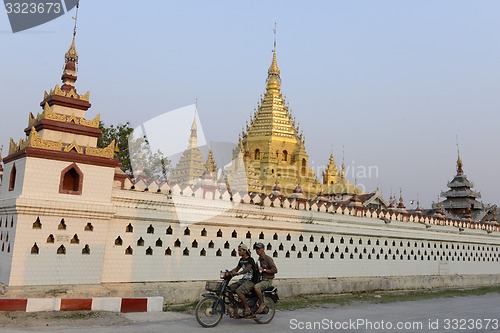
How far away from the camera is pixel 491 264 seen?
29516mm

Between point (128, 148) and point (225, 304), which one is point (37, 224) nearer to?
point (225, 304)

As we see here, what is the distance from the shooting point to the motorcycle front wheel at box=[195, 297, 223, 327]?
10016 millimetres

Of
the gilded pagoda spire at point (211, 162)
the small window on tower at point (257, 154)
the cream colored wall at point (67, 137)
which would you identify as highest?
the small window on tower at point (257, 154)

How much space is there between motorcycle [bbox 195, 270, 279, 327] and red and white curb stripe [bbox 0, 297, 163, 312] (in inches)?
78.7

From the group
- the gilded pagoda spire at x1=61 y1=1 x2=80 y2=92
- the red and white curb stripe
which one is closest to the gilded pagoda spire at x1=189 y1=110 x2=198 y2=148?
the gilded pagoda spire at x1=61 y1=1 x2=80 y2=92

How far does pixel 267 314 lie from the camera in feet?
36.4

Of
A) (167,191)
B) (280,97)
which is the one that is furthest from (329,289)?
(280,97)

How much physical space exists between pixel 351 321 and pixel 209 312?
159 inches

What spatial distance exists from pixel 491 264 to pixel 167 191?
78.1ft

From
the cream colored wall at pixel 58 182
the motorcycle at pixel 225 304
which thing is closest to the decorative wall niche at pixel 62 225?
the cream colored wall at pixel 58 182

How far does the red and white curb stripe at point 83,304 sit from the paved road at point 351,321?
17.5 inches

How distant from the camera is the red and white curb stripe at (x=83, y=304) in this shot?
1043 centimetres

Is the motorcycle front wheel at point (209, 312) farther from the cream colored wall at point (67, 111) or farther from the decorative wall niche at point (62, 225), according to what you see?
the cream colored wall at point (67, 111)

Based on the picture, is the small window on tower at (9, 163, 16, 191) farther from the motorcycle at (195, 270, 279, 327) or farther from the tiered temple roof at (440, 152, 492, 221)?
the tiered temple roof at (440, 152, 492, 221)
